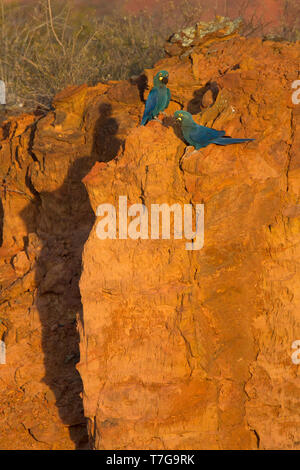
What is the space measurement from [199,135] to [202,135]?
2cm

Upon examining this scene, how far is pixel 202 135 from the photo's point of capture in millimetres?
3455

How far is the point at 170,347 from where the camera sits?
359 cm

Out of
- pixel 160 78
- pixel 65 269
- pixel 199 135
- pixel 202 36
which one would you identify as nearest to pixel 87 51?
pixel 202 36

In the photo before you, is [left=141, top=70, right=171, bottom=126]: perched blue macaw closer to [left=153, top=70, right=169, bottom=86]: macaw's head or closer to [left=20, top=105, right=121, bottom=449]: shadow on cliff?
[left=153, top=70, right=169, bottom=86]: macaw's head

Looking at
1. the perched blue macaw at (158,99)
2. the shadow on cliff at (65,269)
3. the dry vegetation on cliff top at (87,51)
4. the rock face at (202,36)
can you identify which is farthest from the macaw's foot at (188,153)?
the dry vegetation on cliff top at (87,51)

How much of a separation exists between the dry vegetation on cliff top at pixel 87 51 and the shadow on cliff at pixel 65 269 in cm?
137

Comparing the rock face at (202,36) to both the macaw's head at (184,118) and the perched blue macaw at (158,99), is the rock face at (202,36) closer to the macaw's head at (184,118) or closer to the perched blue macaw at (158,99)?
the perched blue macaw at (158,99)

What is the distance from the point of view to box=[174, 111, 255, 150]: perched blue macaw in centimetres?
346

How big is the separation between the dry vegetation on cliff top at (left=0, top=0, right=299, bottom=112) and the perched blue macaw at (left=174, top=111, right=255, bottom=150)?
3.23 m

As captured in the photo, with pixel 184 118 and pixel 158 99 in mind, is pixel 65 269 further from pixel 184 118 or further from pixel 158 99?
pixel 184 118

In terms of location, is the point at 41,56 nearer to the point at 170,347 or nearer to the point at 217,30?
the point at 217,30

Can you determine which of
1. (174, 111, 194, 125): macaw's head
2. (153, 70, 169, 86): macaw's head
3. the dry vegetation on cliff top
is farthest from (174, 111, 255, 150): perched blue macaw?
the dry vegetation on cliff top
